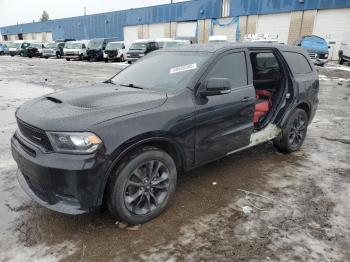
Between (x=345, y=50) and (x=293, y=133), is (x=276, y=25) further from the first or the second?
(x=293, y=133)

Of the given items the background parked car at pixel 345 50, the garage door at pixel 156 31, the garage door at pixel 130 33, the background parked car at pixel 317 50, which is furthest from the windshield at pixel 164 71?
the garage door at pixel 130 33

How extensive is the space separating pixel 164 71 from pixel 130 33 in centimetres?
4362

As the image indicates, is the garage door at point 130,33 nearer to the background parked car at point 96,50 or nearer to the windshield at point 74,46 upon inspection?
the background parked car at point 96,50

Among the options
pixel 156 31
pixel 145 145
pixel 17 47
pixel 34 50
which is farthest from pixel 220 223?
pixel 17 47

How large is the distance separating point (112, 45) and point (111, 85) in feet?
81.6

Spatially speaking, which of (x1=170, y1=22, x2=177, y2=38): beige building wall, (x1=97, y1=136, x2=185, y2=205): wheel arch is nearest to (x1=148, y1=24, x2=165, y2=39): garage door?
(x1=170, y1=22, x2=177, y2=38): beige building wall

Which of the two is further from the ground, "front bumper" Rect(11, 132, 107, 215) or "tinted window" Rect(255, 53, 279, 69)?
"tinted window" Rect(255, 53, 279, 69)

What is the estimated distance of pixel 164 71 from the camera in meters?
4.03

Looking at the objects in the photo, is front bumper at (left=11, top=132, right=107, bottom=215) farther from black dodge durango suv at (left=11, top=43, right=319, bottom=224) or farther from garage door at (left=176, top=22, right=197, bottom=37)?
garage door at (left=176, top=22, right=197, bottom=37)

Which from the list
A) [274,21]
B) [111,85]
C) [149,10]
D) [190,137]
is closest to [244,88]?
[190,137]

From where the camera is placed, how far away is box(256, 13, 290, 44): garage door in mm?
29906

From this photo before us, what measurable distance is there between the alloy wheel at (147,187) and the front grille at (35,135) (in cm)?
81

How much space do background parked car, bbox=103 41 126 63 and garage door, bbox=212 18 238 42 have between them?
1187cm

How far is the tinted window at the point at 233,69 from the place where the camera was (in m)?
3.92
